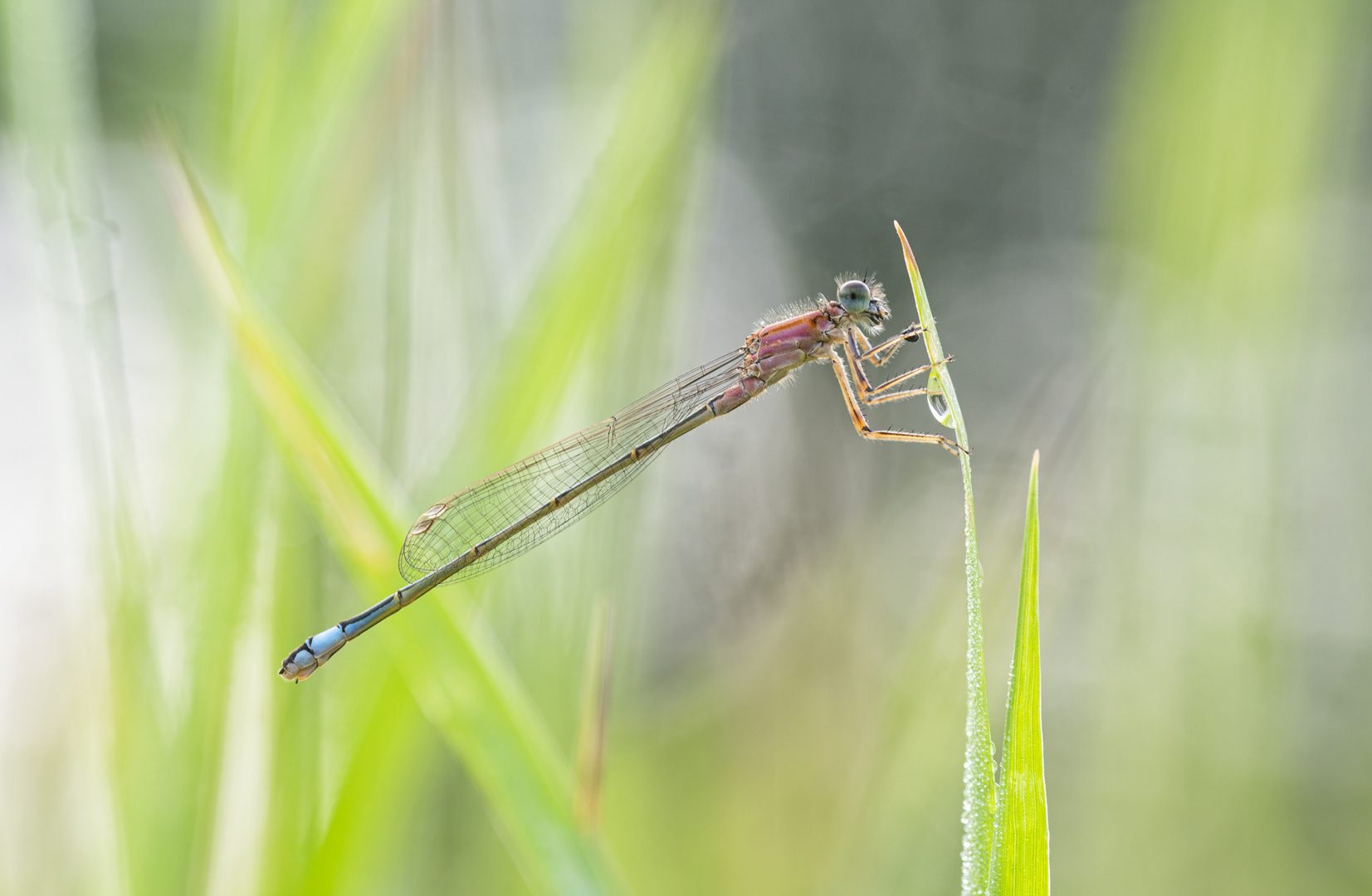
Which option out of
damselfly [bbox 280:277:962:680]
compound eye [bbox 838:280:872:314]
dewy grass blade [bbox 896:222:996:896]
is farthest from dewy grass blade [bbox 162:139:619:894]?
compound eye [bbox 838:280:872:314]

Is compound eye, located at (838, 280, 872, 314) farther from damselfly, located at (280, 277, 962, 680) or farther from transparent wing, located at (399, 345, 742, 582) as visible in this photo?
transparent wing, located at (399, 345, 742, 582)

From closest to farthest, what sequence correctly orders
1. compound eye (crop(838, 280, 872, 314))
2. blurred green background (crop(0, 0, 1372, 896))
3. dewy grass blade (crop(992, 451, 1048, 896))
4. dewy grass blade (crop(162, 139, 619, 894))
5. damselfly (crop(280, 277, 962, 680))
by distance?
dewy grass blade (crop(992, 451, 1048, 896)), dewy grass blade (crop(162, 139, 619, 894)), blurred green background (crop(0, 0, 1372, 896)), damselfly (crop(280, 277, 962, 680)), compound eye (crop(838, 280, 872, 314))

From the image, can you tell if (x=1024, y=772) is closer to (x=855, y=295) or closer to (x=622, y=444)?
(x=622, y=444)

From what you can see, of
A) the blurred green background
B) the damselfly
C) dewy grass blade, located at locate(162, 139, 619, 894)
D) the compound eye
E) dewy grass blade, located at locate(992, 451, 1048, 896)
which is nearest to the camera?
dewy grass blade, located at locate(992, 451, 1048, 896)

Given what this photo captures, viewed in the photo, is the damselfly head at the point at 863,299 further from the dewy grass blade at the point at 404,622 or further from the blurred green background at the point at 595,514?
the dewy grass blade at the point at 404,622

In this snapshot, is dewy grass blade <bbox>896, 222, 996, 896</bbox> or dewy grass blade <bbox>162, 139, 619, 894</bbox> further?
dewy grass blade <bbox>162, 139, 619, 894</bbox>

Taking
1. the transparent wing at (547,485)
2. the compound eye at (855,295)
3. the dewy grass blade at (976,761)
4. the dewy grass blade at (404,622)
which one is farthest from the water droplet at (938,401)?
the compound eye at (855,295)

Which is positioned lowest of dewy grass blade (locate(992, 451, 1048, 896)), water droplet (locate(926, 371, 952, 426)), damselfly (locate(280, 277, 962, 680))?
dewy grass blade (locate(992, 451, 1048, 896))

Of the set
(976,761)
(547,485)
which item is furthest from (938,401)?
(547,485)
